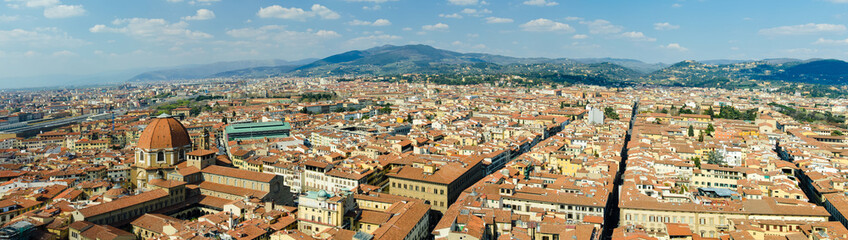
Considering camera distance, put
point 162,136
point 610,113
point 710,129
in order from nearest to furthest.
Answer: point 162,136 < point 710,129 < point 610,113

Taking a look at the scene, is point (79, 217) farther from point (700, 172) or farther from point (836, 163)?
point (836, 163)

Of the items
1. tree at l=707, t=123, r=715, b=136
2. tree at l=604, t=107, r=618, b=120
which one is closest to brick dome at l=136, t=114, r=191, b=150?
tree at l=707, t=123, r=715, b=136

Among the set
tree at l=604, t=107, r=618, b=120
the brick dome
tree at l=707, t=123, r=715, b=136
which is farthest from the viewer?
tree at l=604, t=107, r=618, b=120

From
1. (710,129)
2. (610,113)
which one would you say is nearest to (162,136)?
(710,129)

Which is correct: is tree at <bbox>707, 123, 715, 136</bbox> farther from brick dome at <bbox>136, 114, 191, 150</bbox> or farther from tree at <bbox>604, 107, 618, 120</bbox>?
brick dome at <bbox>136, 114, 191, 150</bbox>

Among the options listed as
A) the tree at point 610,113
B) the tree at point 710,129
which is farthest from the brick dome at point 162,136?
the tree at point 610,113

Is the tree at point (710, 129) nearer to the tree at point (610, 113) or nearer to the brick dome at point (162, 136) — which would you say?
the tree at point (610, 113)

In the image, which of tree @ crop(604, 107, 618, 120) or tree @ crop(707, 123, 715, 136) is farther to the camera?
tree @ crop(604, 107, 618, 120)

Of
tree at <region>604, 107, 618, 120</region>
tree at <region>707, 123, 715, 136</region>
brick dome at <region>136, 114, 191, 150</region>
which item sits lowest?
tree at <region>707, 123, 715, 136</region>

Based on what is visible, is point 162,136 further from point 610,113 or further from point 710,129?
point 610,113
